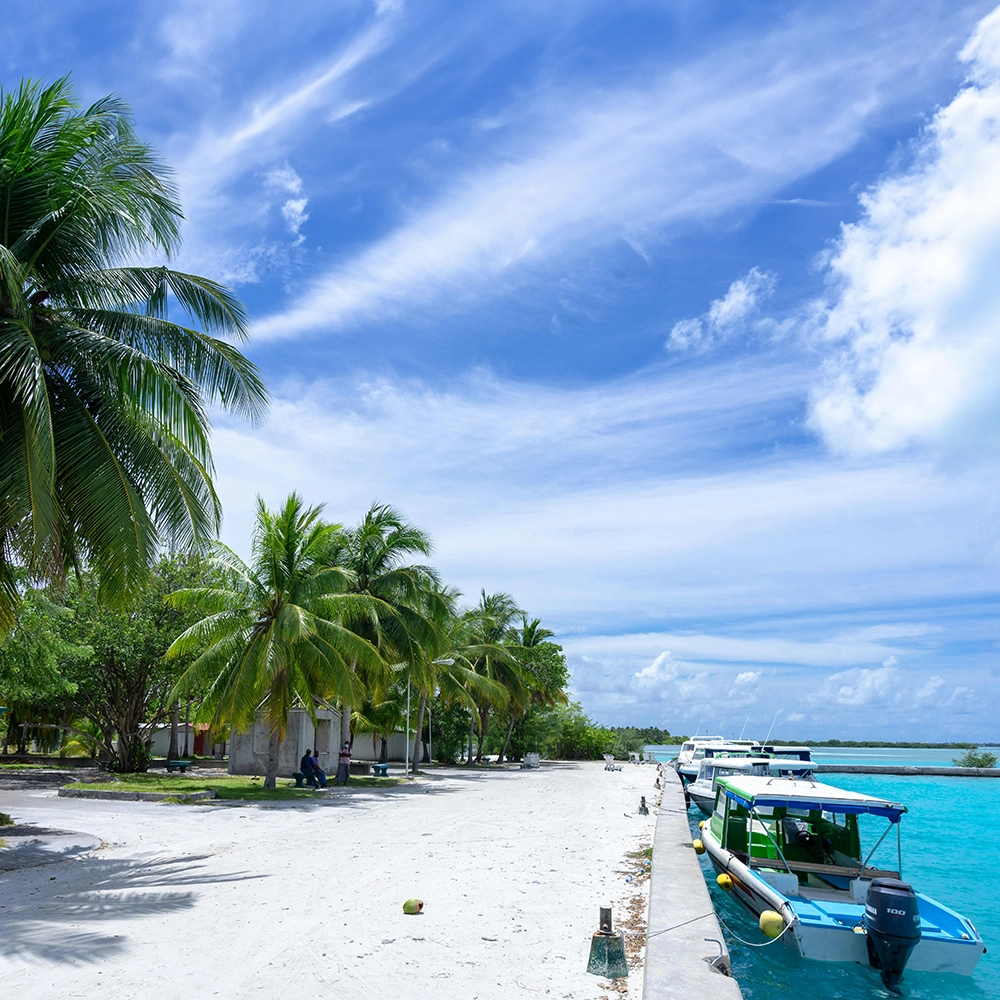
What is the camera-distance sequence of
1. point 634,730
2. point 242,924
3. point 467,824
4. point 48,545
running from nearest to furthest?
1. point 242,924
2. point 48,545
3. point 467,824
4. point 634,730

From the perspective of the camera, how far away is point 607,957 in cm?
721

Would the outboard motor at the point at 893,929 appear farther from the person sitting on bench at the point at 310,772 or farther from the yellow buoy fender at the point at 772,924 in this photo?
the person sitting on bench at the point at 310,772

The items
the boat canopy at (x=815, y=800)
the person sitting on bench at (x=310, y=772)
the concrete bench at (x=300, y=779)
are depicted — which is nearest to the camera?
the boat canopy at (x=815, y=800)

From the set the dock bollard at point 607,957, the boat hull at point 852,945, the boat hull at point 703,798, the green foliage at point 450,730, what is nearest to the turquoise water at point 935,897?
the boat hull at point 703,798

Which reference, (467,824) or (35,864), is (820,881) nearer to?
(467,824)

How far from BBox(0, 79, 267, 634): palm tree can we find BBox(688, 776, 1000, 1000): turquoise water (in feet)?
33.3

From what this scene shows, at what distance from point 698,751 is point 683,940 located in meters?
31.5

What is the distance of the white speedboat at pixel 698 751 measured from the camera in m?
33.9

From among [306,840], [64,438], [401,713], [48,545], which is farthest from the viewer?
[401,713]

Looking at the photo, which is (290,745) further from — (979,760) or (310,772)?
(979,760)

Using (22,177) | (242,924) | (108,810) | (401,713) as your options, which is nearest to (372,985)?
(242,924)

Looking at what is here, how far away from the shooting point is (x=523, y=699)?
46.8 meters

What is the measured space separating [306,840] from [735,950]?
7.46 meters

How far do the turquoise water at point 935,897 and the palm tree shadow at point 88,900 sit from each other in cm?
715
